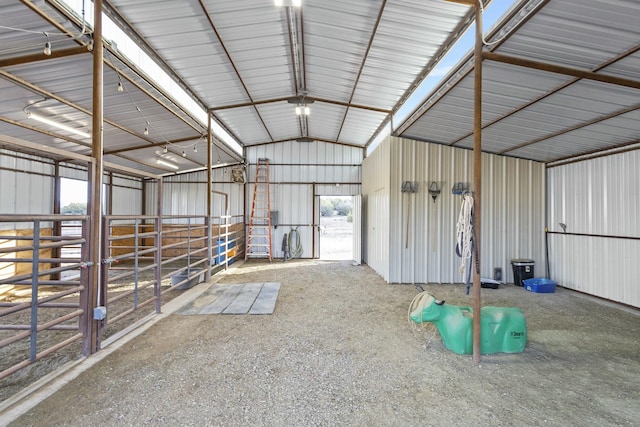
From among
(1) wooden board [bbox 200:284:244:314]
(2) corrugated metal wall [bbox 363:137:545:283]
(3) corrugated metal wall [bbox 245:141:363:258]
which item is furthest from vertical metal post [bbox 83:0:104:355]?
(3) corrugated metal wall [bbox 245:141:363:258]

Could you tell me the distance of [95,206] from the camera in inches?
126

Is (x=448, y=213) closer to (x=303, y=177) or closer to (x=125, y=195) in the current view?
(x=303, y=177)

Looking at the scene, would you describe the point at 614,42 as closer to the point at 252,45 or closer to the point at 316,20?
the point at 316,20

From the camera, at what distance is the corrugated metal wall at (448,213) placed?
686cm

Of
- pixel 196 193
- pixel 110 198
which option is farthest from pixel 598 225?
pixel 110 198

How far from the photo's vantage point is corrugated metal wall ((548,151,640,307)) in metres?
5.23

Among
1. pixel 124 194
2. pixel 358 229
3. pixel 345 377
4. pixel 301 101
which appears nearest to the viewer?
pixel 345 377

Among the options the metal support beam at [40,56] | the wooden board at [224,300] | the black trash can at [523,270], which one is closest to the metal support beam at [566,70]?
the black trash can at [523,270]

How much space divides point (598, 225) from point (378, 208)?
4.49 m

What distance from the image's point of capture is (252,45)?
502cm

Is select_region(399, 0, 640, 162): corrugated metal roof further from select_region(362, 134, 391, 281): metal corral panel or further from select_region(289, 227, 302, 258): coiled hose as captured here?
select_region(289, 227, 302, 258): coiled hose

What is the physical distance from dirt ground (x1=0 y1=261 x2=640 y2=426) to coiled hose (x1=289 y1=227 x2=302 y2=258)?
5829 millimetres

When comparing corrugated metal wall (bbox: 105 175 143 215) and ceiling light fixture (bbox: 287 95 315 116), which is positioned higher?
ceiling light fixture (bbox: 287 95 315 116)

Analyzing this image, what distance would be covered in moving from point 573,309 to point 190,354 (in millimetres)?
6106
